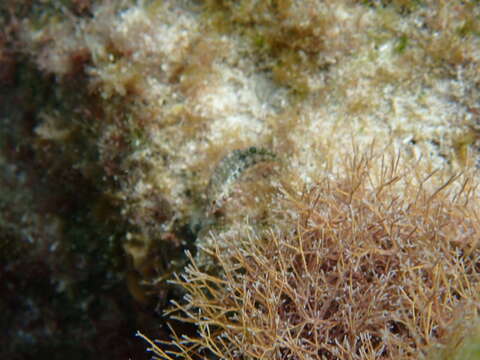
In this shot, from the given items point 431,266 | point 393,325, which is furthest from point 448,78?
point 393,325

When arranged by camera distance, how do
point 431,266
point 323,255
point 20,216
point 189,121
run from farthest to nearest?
1. point 20,216
2. point 189,121
3. point 323,255
4. point 431,266

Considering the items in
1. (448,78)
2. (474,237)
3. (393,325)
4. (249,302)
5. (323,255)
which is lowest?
(249,302)

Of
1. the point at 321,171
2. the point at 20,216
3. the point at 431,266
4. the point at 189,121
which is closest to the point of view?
the point at 431,266

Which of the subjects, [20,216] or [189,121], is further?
[20,216]

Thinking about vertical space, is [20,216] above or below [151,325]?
above

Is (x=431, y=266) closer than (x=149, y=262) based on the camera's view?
Yes

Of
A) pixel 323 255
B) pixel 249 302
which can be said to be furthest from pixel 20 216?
pixel 323 255

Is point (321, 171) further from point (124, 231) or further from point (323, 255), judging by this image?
point (124, 231)

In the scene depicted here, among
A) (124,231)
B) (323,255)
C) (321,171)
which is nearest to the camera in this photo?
(323,255)

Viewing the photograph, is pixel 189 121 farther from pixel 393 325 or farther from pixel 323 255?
pixel 393 325
